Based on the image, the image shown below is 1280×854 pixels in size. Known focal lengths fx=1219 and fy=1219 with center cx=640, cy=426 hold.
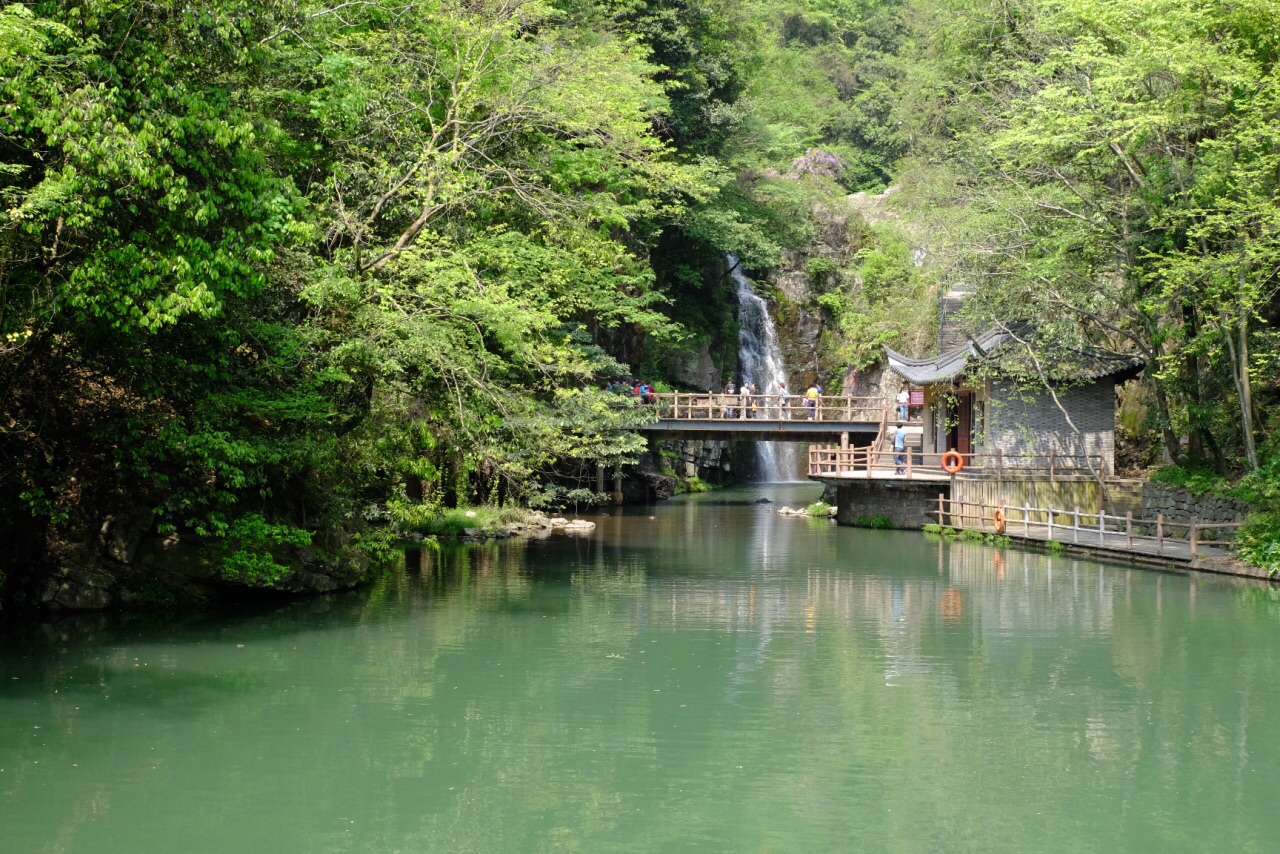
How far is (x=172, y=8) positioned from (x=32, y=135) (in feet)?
5.91

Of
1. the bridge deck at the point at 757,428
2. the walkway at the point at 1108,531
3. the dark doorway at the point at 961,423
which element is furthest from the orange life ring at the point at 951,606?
the bridge deck at the point at 757,428

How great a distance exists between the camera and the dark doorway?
106ft

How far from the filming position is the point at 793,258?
46.7 m

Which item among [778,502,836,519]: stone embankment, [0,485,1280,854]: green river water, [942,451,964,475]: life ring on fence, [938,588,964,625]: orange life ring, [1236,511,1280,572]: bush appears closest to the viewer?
[0,485,1280,854]: green river water

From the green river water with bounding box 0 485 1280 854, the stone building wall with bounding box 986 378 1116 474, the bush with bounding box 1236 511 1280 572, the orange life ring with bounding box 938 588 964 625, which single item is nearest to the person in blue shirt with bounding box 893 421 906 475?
the stone building wall with bounding box 986 378 1116 474

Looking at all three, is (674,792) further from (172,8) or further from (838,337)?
(838,337)

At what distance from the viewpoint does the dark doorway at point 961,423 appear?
3241 centimetres

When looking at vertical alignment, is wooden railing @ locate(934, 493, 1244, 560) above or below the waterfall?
below

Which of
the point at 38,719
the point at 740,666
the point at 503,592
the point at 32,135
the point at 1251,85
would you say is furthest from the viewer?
the point at 1251,85

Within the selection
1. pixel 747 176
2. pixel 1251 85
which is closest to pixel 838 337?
pixel 747 176

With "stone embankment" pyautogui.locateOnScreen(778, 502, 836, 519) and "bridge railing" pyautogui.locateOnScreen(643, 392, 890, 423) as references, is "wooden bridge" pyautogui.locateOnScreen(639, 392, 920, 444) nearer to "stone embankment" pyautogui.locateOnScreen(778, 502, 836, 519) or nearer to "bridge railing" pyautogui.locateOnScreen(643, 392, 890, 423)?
"bridge railing" pyautogui.locateOnScreen(643, 392, 890, 423)

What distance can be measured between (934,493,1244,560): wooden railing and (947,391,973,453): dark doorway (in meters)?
2.70

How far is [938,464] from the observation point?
1265 inches

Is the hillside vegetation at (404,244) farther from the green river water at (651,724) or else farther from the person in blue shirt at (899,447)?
the person in blue shirt at (899,447)
